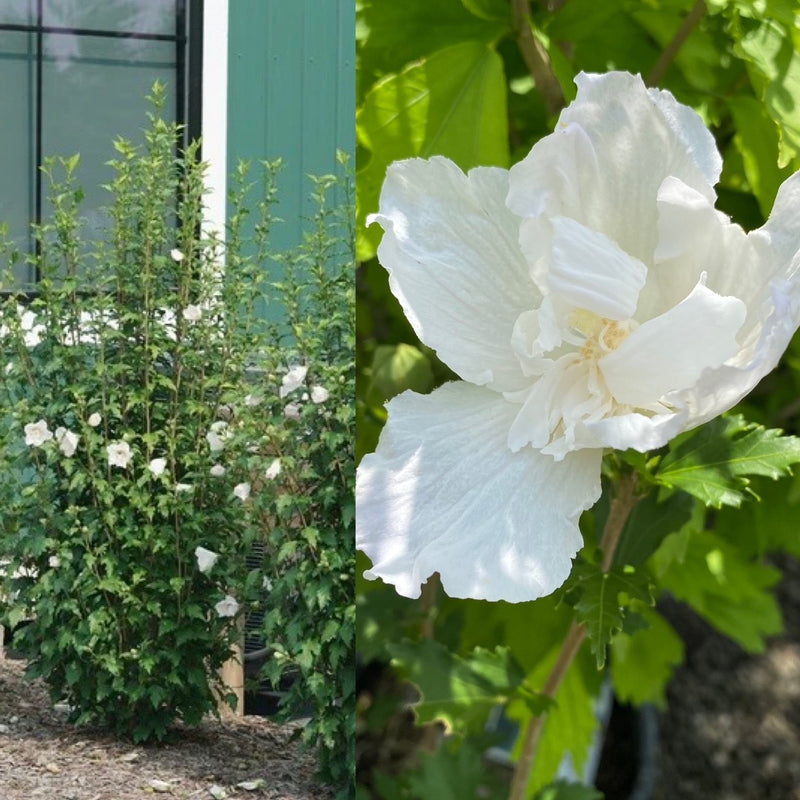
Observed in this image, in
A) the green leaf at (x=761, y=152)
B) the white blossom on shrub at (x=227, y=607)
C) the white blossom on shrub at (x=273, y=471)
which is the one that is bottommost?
the white blossom on shrub at (x=227, y=607)

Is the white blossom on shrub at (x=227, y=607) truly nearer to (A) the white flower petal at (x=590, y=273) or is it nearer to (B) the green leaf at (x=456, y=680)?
(B) the green leaf at (x=456, y=680)

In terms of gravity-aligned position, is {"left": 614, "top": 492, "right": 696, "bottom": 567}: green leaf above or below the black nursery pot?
above

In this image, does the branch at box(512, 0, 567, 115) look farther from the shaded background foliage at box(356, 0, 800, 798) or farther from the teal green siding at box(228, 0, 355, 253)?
the teal green siding at box(228, 0, 355, 253)

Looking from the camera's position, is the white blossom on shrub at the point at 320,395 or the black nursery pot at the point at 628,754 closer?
the white blossom on shrub at the point at 320,395

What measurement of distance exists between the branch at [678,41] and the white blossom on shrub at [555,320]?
16cm

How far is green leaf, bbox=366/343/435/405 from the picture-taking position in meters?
0.62

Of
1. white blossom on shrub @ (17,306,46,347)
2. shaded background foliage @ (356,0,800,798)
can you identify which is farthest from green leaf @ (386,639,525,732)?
white blossom on shrub @ (17,306,46,347)

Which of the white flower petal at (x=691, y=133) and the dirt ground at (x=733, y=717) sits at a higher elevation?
the white flower petal at (x=691, y=133)

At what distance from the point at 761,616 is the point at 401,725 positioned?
1.09 feet

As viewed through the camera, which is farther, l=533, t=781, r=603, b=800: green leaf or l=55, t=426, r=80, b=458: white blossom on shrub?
l=55, t=426, r=80, b=458: white blossom on shrub

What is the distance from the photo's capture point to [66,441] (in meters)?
0.73

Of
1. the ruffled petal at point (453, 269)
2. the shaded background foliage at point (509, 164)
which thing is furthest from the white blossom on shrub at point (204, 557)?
the ruffled petal at point (453, 269)

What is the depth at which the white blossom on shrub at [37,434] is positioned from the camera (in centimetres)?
73

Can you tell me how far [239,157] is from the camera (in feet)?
2.43
